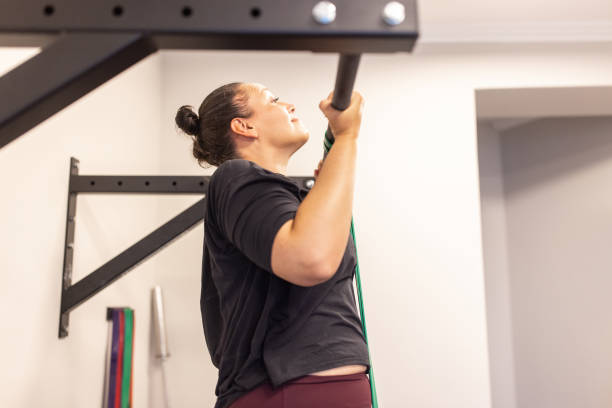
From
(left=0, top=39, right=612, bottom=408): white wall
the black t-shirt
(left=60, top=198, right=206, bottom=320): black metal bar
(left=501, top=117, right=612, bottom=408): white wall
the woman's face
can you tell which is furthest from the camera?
(left=501, top=117, right=612, bottom=408): white wall

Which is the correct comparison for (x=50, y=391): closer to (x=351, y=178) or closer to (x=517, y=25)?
(x=351, y=178)

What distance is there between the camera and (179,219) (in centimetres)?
164

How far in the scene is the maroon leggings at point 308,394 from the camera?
81 centimetres

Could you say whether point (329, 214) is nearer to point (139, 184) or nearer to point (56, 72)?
point (56, 72)

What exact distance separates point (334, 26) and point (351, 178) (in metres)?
0.27

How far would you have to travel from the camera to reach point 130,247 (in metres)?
1.57

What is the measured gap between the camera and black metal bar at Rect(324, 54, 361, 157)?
58 cm

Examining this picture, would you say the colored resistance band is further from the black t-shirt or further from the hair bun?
the black t-shirt

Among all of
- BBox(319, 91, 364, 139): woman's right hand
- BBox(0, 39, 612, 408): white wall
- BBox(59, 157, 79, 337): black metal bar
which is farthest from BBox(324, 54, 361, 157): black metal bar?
BBox(0, 39, 612, 408): white wall

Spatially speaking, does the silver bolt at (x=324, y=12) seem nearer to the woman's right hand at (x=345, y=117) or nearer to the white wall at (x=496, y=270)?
the woman's right hand at (x=345, y=117)

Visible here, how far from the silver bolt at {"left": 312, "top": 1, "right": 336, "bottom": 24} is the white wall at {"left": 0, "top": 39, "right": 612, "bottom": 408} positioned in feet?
4.80

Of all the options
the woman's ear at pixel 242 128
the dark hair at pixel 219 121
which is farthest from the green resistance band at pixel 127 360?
the woman's ear at pixel 242 128

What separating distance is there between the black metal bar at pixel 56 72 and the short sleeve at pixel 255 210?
279 millimetres

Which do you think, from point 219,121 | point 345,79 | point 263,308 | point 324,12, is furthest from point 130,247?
point 324,12
